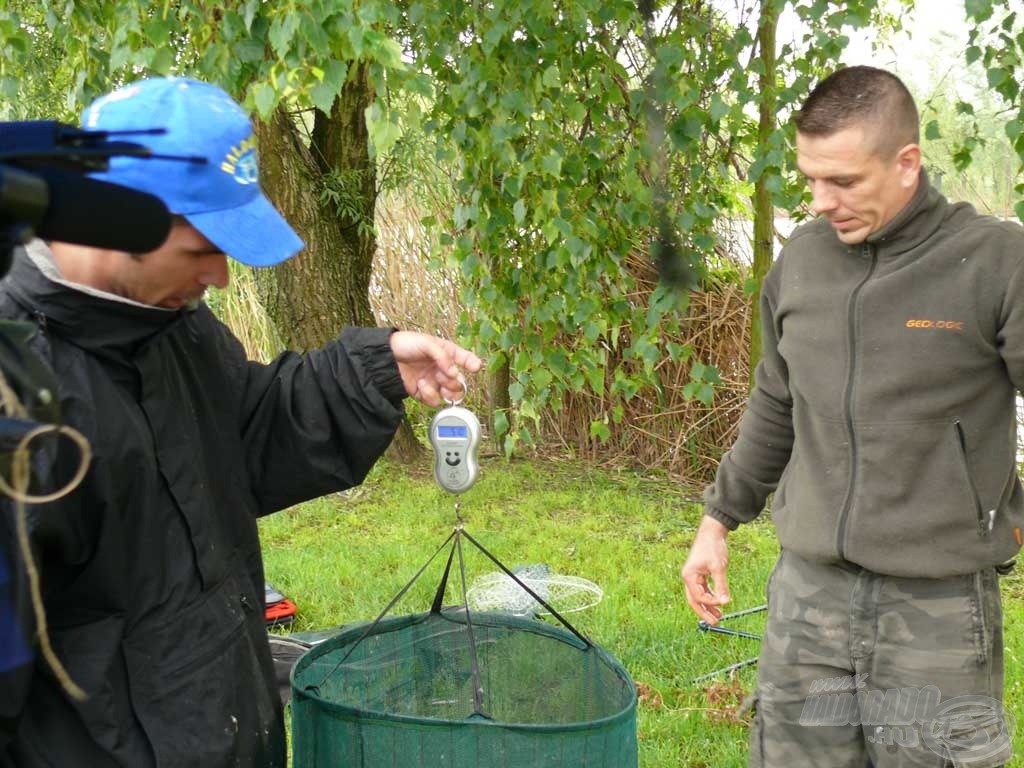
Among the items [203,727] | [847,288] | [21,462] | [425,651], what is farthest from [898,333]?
[21,462]

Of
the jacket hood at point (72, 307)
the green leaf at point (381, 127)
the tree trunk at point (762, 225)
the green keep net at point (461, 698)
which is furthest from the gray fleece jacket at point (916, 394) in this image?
the tree trunk at point (762, 225)

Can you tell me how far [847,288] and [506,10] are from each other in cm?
171

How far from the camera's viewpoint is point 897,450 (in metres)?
2.07

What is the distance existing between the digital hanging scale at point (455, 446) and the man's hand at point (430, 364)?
123 mm

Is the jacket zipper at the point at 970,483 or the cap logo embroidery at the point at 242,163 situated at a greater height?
the cap logo embroidery at the point at 242,163

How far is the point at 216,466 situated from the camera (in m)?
1.79

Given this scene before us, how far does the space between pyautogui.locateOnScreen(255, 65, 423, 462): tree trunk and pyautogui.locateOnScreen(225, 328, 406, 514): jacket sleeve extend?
14.8 ft

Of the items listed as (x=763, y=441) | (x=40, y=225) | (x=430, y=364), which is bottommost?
(x=763, y=441)

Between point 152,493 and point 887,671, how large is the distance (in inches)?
54.3

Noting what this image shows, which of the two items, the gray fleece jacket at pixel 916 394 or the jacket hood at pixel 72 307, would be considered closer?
the jacket hood at pixel 72 307

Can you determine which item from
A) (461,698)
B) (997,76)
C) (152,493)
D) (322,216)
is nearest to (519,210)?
(997,76)

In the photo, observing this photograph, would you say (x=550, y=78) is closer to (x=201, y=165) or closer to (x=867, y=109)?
(x=867, y=109)

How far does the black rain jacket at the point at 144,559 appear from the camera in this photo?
1492mm

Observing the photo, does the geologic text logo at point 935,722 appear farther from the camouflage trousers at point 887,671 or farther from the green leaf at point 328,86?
the green leaf at point 328,86
